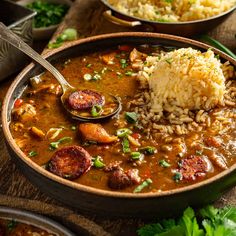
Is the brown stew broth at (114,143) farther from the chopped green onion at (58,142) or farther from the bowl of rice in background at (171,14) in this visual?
the bowl of rice in background at (171,14)

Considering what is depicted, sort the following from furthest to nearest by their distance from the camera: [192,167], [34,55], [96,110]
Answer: [34,55], [96,110], [192,167]

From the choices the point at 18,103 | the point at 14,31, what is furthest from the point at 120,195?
the point at 14,31

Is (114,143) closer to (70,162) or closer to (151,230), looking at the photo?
(70,162)

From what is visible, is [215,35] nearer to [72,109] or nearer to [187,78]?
[187,78]

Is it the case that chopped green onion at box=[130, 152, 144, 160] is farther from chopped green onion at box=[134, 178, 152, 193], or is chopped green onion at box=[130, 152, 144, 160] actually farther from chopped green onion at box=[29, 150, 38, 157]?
chopped green onion at box=[29, 150, 38, 157]

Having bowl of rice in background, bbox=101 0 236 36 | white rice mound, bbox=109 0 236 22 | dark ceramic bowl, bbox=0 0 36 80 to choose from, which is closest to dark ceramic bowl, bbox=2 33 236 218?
dark ceramic bowl, bbox=0 0 36 80

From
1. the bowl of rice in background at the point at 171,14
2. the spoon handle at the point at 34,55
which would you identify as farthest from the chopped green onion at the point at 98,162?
the bowl of rice in background at the point at 171,14
